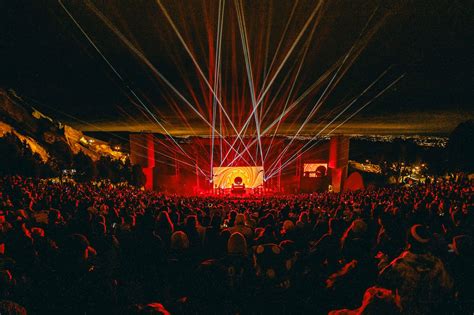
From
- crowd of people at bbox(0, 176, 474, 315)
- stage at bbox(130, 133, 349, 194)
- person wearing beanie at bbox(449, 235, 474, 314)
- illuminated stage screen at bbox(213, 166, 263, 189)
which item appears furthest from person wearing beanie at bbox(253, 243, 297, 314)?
stage at bbox(130, 133, 349, 194)

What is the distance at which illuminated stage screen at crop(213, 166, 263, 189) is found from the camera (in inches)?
1532

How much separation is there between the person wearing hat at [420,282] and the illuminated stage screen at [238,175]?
35674 mm

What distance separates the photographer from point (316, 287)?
13.6ft

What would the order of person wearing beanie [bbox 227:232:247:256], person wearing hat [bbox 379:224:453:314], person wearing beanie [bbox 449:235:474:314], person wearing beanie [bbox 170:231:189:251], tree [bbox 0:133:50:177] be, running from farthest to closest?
tree [bbox 0:133:50:177], person wearing beanie [bbox 170:231:189:251], person wearing beanie [bbox 227:232:247:256], person wearing beanie [bbox 449:235:474:314], person wearing hat [bbox 379:224:453:314]

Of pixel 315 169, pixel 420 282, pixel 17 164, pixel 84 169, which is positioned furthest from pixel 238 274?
pixel 84 169

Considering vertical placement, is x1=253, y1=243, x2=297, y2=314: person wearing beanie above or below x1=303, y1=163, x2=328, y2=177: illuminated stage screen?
below

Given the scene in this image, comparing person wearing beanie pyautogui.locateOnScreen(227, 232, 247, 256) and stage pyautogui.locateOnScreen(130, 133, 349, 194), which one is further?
stage pyautogui.locateOnScreen(130, 133, 349, 194)

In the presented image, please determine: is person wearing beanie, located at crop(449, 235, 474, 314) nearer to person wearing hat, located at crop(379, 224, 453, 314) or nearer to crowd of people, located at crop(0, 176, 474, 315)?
crowd of people, located at crop(0, 176, 474, 315)

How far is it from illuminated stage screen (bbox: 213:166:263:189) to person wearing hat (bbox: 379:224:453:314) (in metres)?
35.7

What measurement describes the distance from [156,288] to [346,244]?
111 inches

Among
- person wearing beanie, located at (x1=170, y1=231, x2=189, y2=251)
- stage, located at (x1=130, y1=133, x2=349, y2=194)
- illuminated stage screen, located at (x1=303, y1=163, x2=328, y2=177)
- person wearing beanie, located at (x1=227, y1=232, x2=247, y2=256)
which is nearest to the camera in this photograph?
person wearing beanie, located at (x1=227, y1=232, x2=247, y2=256)

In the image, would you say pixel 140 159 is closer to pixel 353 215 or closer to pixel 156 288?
pixel 353 215

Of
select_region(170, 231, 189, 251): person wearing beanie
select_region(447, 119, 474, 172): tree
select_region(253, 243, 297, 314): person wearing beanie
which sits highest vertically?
select_region(447, 119, 474, 172): tree

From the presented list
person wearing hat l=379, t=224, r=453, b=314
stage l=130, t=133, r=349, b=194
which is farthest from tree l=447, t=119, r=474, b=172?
person wearing hat l=379, t=224, r=453, b=314
